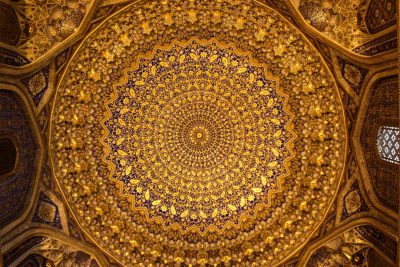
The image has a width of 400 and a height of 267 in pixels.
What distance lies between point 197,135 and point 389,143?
5084mm

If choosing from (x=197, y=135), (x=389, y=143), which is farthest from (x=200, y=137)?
(x=389, y=143)

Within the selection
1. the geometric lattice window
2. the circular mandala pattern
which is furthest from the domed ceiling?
the geometric lattice window

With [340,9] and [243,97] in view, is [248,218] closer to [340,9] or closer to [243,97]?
[243,97]

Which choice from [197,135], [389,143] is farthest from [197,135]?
[389,143]

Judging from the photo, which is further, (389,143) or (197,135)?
(197,135)

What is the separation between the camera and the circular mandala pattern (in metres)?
8.87

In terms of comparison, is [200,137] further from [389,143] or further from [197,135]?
[389,143]

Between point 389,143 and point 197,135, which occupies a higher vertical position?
point 197,135

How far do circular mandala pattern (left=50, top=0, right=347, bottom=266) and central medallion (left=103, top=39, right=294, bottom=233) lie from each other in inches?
1.2

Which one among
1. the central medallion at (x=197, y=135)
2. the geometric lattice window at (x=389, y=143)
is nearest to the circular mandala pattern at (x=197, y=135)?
the central medallion at (x=197, y=135)

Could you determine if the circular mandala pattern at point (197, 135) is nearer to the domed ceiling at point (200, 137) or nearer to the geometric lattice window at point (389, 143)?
the domed ceiling at point (200, 137)

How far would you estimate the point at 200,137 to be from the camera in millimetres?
10359

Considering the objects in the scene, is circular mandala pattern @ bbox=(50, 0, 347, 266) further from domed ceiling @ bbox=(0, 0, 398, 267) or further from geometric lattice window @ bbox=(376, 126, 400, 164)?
Answer: geometric lattice window @ bbox=(376, 126, 400, 164)

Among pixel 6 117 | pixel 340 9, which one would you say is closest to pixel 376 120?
pixel 340 9
